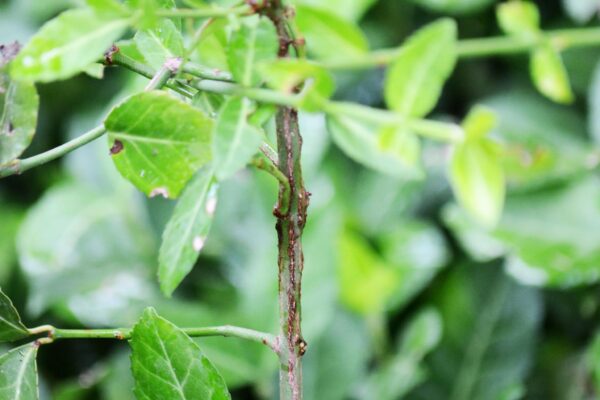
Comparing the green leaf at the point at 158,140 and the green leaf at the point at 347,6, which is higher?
the green leaf at the point at 347,6

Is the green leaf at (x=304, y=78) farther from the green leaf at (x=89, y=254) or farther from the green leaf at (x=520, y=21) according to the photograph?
the green leaf at (x=89, y=254)

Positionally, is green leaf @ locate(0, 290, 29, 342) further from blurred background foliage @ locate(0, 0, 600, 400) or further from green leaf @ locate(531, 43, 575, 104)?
blurred background foliage @ locate(0, 0, 600, 400)

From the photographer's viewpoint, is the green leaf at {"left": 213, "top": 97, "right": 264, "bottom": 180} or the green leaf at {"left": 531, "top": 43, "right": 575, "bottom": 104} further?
the green leaf at {"left": 531, "top": 43, "right": 575, "bottom": 104}

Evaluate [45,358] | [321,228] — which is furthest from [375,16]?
[45,358]

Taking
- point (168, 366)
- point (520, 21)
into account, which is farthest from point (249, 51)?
point (520, 21)

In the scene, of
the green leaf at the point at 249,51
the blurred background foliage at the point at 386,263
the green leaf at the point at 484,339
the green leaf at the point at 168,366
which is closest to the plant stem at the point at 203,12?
the green leaf at the point at 249,51

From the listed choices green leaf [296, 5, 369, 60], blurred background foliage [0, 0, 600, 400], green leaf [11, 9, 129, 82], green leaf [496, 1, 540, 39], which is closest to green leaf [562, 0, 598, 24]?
blurred background foliage [0, 0, 600, 400]

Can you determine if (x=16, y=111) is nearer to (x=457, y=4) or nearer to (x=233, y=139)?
(x=233, y=139)
